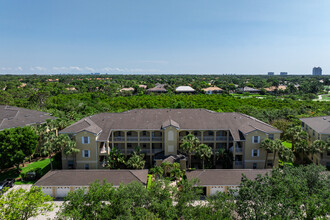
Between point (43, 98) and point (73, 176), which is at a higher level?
point (43, 98)

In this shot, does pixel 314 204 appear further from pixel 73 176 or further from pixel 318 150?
pixel 73 176

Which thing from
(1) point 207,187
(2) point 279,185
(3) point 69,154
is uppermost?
(2) point 279,185

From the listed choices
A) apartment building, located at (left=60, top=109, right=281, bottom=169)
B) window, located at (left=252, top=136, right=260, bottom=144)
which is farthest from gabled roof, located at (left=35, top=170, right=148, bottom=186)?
window, located at (left=252, top=136, right=260, bottom=144)

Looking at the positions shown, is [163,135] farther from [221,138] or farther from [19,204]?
[19,204]

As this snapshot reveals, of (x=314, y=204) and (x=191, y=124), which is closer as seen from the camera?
(x=314, y=204)

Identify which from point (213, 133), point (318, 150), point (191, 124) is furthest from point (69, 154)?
point (318, 150)

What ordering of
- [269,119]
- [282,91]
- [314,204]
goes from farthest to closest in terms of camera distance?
[282,91] < [269,119] < [314,204]
